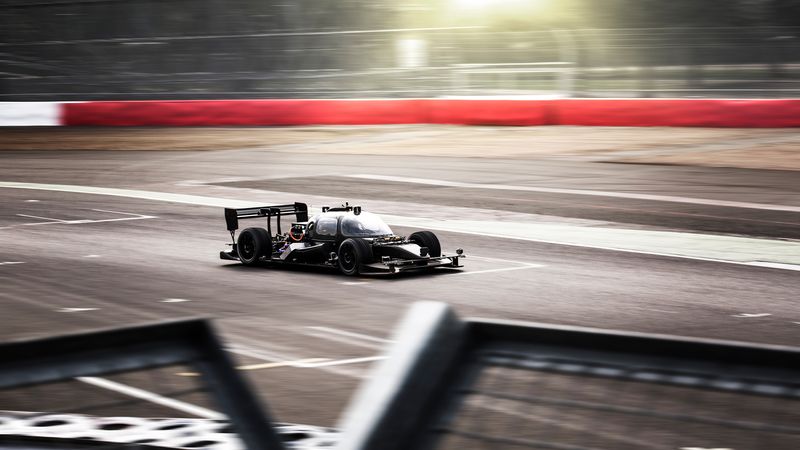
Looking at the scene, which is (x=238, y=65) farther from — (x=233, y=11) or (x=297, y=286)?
(x=297, y=286)

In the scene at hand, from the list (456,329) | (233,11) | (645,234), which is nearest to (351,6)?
(233,11)

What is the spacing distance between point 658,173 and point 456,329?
2431 centimetres

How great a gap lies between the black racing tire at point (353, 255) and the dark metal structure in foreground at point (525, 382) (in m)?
11.9

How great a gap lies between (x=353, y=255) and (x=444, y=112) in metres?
24.1

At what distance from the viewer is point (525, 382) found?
9.73 ft

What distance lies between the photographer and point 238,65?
45.8 meters

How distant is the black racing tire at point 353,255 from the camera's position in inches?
598

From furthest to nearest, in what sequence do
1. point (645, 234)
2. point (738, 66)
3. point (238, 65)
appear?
point (238, 65), point (738, 66), point (645, 234)

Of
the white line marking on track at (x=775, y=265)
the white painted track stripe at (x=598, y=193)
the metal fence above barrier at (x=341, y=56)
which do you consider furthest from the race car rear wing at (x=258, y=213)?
the metal fence above barrier at (x=341, y=56)

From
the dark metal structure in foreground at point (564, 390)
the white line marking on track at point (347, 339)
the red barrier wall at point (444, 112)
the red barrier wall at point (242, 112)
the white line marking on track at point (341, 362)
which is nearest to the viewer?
the dark metal structure in foreground at point (564, 390)

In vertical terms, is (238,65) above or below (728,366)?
above

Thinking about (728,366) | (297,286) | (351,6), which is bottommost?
(297,286)

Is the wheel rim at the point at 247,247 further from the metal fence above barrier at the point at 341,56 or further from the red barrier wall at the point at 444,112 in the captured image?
the metal fence above barrier at the point at 341,56

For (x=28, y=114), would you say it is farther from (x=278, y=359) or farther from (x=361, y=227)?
(x=278, y=359)
